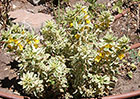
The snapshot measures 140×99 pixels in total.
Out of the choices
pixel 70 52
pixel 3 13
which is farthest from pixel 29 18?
pixel 70 52

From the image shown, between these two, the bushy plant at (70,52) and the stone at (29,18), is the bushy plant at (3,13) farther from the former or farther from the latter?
the bushy plant at (70,52)

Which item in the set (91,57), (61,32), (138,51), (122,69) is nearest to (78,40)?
(91,57)

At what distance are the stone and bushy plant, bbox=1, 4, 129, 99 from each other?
34.5 inches

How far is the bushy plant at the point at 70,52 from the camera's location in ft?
6.31

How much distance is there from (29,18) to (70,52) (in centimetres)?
135

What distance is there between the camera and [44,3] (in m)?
3.86

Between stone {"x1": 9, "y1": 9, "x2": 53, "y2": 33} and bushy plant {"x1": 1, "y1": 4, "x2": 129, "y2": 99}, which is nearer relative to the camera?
bushy plant {"x1": 1, "y1": 4, "x2": 129, "y2": 99}

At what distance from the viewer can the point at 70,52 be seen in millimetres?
2268

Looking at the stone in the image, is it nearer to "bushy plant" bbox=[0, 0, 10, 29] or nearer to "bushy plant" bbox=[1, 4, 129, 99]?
"bushy plant" bbox=[0, 0, 10, 29]

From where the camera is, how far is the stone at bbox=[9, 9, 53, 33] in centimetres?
317

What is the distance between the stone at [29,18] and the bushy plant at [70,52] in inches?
34.5

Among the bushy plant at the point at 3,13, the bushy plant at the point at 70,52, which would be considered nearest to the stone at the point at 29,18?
the bushy plant at the point at 3,13

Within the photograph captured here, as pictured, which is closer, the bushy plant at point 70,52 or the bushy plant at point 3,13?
the bushy plant at point 70,52

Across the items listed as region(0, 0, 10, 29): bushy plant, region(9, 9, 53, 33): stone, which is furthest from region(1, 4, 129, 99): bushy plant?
region(0, 0, 10, 29): bushy plant
